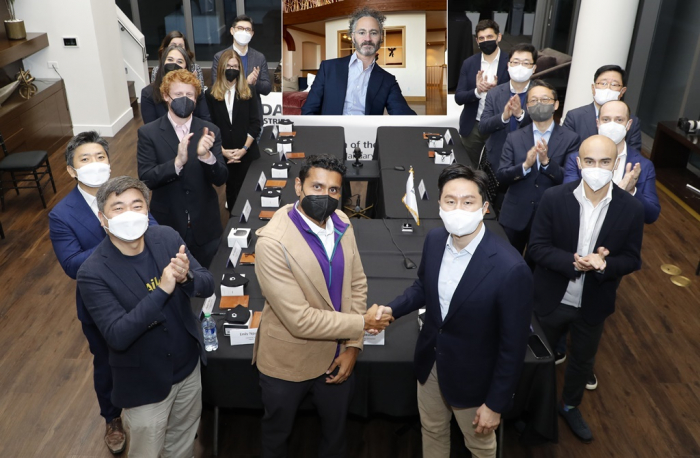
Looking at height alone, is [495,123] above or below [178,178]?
above

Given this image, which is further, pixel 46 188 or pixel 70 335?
pixel 46 188

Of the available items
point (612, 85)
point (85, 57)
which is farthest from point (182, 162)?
point (85, 57)

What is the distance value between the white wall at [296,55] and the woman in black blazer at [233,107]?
175 centimetres

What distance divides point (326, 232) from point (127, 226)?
0.79 metres

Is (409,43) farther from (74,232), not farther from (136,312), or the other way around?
(136,312)

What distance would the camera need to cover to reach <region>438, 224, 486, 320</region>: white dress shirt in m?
2.41

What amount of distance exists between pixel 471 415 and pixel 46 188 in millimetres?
5613

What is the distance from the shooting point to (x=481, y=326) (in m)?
2.38

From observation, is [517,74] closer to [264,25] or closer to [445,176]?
[445,176]

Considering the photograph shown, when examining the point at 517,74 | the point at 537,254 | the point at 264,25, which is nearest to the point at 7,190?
the point at 517,74

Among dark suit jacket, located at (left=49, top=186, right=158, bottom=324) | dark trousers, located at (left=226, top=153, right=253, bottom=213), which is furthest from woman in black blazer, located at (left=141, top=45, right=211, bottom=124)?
dark suit jacket, located at (left=49, top=186, right=158, bottom=324)

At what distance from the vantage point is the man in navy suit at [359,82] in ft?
18.8

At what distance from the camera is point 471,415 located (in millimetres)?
2596

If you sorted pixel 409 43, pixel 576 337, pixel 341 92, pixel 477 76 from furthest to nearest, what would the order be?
pixel 409 43 → pixel 341 92 → pixel 477 76 → pixel 576 337
